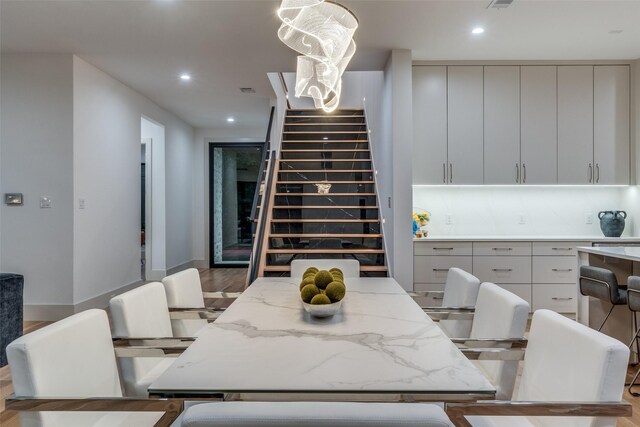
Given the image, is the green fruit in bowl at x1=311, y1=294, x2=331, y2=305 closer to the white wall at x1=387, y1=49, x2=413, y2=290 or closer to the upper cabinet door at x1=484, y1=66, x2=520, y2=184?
the white wall at x1=387, y1=49, x2=413, y2=290

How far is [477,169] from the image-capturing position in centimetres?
448

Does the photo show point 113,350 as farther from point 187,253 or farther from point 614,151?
point 187,253

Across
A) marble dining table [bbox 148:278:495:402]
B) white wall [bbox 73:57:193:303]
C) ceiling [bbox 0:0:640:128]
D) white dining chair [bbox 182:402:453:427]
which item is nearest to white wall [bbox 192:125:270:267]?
white wall [bbox 73:57:193:303]

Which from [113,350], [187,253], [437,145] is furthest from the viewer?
[187,253]

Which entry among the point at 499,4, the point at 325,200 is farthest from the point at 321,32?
the point at 325,200

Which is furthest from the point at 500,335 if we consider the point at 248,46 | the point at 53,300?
the point at 53,300

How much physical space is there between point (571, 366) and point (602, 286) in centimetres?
198

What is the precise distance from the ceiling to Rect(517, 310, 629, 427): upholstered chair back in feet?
8.94

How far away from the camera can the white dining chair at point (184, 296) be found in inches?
84.4

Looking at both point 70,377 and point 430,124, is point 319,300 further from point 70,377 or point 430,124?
point 430,124

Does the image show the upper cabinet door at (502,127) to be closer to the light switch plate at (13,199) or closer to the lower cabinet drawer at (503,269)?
the lower cabinet drawer at (503,269)

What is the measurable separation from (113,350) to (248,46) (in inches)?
130

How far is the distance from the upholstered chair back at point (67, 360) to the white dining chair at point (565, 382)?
1123mm

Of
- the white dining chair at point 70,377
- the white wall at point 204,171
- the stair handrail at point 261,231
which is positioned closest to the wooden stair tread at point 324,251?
the stair handrail at point 261,231
